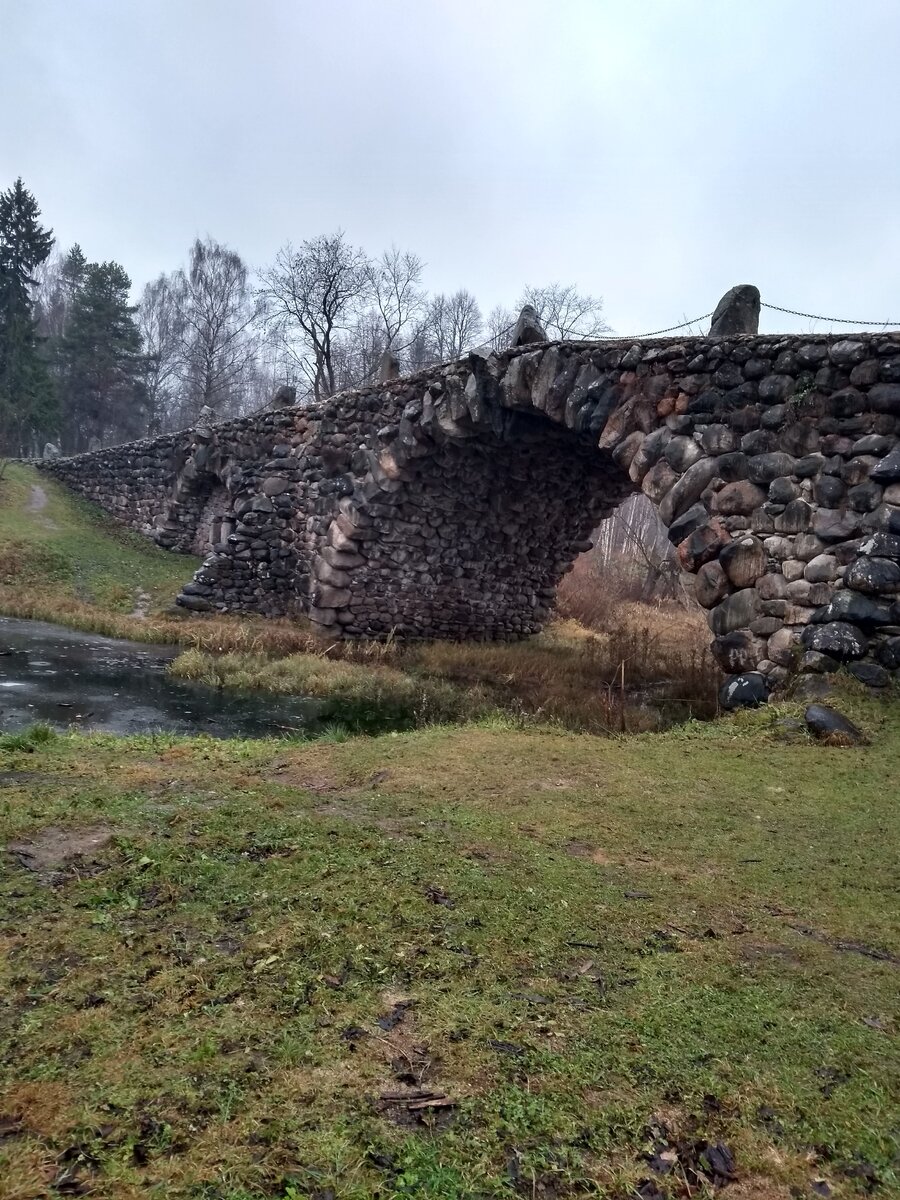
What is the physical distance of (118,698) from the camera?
8805 mm

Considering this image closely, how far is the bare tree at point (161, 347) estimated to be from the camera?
40.4m

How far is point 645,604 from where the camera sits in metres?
23.9

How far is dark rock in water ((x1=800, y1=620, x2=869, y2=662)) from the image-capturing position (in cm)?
642

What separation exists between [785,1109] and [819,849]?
2.02m

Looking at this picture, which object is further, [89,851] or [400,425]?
[400,425]

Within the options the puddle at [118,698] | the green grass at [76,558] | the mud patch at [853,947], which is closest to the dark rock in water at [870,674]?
the mud patch at [853,947]

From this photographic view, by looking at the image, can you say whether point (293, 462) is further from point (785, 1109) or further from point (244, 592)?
point (785, 1109)

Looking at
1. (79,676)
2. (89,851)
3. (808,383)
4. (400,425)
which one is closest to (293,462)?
(400,425)

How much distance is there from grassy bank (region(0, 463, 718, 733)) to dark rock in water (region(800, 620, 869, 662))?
150cm

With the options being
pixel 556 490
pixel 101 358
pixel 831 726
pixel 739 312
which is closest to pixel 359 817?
pixel 831 726

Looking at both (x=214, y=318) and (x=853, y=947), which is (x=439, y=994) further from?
(x=214, y=318)

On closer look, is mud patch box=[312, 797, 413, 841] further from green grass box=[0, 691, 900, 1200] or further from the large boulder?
the large boulder

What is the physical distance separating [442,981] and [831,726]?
4.14 metres

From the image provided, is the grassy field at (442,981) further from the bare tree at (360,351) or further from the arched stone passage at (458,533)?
the bare tree at (360,351)
